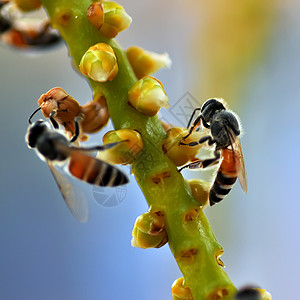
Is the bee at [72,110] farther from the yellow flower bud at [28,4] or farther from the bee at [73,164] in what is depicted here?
the yellow flower bud at [28,4]

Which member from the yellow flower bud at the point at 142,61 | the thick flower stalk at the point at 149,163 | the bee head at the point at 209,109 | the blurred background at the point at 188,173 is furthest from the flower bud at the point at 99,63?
the blurred background at the point at 188,173

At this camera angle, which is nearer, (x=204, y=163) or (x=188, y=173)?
(x=204, y=163)

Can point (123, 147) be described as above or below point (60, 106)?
below

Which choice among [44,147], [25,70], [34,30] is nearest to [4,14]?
[34,30]

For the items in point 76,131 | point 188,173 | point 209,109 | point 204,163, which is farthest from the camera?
point 188,173

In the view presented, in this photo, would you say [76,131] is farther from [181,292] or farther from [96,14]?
[181,292]

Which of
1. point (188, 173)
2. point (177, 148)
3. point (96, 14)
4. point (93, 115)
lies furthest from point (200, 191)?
point (188, 173)
